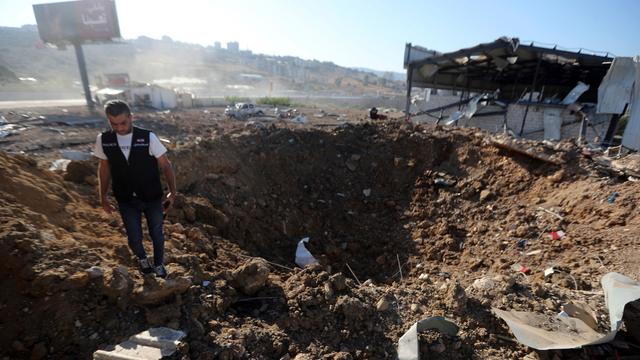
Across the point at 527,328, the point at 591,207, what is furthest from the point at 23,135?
the point at 591,207

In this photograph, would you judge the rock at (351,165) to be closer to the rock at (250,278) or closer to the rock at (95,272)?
the rock at (250,278)

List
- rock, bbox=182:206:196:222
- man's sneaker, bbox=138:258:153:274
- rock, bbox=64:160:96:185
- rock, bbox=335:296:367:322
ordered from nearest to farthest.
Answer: rock, bbox=335:296:367:322, man's sneaker, bbox=138:258:153:274, rock, bbox=64:160:96:185, rock, bbox=182:206:196:222

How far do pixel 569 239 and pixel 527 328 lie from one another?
242cm

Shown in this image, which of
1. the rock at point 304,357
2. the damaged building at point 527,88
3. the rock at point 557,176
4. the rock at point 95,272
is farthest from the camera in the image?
the damaged building at point 527,88

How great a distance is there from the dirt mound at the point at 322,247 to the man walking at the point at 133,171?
1.15 ft

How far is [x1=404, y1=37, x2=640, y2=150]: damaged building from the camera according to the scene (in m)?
11.8

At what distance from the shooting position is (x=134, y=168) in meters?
2.79

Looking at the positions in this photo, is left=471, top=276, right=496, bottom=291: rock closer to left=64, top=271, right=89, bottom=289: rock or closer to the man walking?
the man walking

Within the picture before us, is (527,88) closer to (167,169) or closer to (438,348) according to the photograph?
(438,348)

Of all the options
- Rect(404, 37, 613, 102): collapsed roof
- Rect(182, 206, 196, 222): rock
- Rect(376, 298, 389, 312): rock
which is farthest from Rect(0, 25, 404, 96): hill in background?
Rect(376, 298, 389, 312): rock

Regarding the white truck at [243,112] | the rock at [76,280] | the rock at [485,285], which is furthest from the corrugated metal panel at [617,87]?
the white truck at [243,112]

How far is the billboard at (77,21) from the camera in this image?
920 inches

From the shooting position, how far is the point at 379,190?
25.3ft

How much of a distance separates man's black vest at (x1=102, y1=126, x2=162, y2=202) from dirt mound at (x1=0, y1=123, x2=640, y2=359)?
2.34 ft
